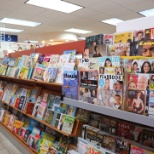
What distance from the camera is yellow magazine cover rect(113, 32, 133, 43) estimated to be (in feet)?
4.05

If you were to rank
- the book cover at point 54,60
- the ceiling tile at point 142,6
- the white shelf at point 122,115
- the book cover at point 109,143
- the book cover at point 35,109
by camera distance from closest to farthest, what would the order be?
the white shelf at point 122,115 → the book cover at point 109,143 → the book cover at point 54,60 → the book cover at point 35,109 → the ceiling tile at point 142,6

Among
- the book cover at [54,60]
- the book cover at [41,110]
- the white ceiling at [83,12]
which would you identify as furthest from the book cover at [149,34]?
the white ceiling at [83,12]

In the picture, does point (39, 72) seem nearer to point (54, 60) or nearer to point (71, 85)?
point (54, 60)

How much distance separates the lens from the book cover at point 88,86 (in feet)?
4.25

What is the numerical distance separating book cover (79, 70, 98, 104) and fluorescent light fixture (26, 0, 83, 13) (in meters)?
3.77

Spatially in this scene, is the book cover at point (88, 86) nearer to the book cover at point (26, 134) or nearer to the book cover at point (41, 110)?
the book cover at point (41, 110)

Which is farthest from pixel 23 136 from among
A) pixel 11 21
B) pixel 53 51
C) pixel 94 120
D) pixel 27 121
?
pixel 11 21

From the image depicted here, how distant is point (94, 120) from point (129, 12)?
4634mm

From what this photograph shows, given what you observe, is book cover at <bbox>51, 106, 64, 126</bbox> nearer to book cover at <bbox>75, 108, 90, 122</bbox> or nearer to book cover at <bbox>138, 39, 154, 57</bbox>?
book cover at <bbox>75, 108, 90, 122</bbox>

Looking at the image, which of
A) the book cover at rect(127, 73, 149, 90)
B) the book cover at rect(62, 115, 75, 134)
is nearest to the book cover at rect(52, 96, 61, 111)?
the book cover at rect(62, 115, 75, 134)

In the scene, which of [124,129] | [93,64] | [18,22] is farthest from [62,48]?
[18,22]

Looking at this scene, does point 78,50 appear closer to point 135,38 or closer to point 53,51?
point 53,51

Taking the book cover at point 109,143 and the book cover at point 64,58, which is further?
the book cover at point 64,58

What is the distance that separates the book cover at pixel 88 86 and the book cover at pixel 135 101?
26cm
